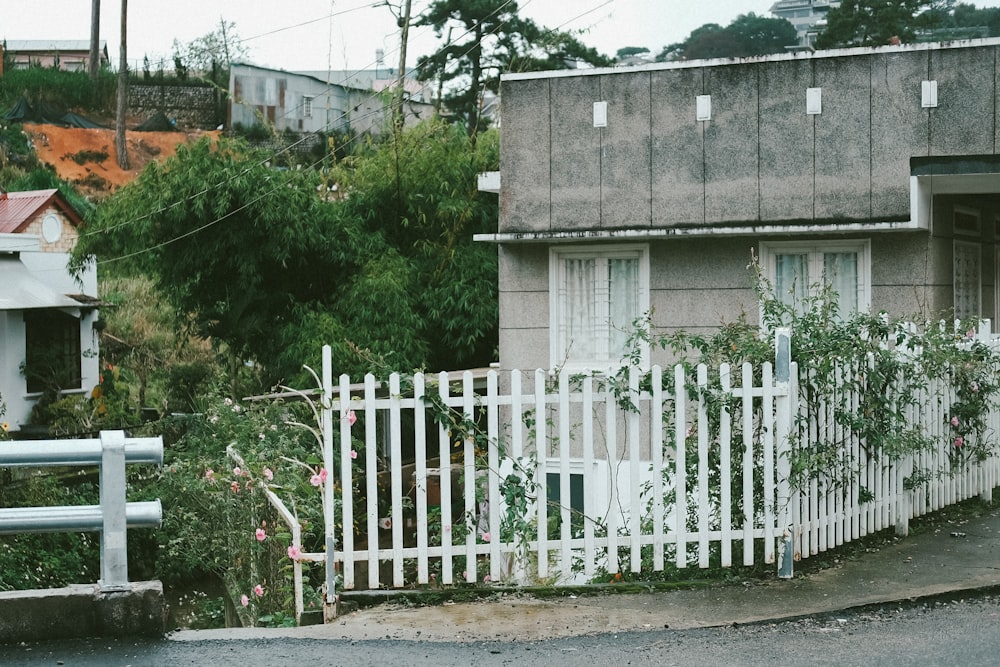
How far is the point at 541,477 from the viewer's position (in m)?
7.17

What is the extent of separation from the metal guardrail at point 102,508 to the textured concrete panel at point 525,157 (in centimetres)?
841

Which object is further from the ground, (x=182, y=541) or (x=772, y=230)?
(x=772, y=230)

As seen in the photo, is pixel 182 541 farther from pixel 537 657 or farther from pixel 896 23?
pixel 896 23

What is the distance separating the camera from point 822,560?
796 cm

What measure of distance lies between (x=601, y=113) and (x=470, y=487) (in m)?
7.48

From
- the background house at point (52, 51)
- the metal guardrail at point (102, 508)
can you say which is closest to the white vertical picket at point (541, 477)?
the metal guardrail at point (102, 508)

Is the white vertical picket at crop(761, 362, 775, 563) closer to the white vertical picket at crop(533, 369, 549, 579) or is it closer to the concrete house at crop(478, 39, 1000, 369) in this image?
the white vertical picket at crop(533, 369, 549, 579)

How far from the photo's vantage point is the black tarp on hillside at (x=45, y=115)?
167ft

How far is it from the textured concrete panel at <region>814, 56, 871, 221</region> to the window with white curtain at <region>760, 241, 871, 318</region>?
47 centimetres

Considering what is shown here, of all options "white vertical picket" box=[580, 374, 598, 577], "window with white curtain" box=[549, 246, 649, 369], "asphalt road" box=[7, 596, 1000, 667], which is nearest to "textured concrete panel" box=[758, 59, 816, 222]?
"window with white curtain" box=[549, 246, 649, 369]

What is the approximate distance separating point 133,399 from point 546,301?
14.5 m

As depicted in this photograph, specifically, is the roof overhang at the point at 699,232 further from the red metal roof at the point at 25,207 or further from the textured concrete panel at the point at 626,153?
the red metal roof at the point at 25,207

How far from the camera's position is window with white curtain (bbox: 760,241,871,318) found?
12938 millimetres

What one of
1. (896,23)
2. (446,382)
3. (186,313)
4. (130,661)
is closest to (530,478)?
(446,382)
